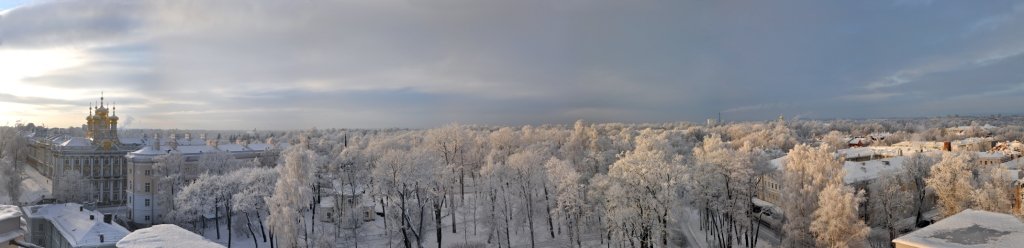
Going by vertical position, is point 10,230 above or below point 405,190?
above

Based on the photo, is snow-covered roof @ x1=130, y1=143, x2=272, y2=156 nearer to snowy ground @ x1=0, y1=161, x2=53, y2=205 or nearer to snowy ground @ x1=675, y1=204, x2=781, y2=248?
snowy ground @ x1=0, y1=161, x2=53, y2=205

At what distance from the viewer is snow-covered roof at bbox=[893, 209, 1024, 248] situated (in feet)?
70.1

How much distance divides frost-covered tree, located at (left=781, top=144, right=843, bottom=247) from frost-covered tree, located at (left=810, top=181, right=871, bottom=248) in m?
1.05

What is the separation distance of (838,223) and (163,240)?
1211 inches

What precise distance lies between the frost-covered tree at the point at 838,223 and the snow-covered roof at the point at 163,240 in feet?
97.9

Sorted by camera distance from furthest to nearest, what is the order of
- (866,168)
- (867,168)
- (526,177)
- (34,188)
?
(34,188) → (867,168) → (866,168) → (526,177)

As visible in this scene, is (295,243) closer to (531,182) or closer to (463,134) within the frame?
(531,182)

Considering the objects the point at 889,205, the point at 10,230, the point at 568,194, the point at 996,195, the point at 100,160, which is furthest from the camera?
the point at 100,160

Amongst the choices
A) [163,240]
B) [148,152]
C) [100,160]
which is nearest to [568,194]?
[163,240]

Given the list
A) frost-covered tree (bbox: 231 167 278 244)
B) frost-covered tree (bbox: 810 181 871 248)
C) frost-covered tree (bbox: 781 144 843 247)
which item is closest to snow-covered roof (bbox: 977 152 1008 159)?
frost-covered tree (bbox: 781 144 843 247)

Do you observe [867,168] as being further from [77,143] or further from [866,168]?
[77,143]

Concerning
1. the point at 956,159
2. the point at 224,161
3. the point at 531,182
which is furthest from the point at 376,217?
the point at 956,159

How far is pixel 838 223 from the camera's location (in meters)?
30.9

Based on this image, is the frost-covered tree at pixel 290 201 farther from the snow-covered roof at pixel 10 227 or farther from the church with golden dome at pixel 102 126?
the church with golden dome at pixel 102 126
